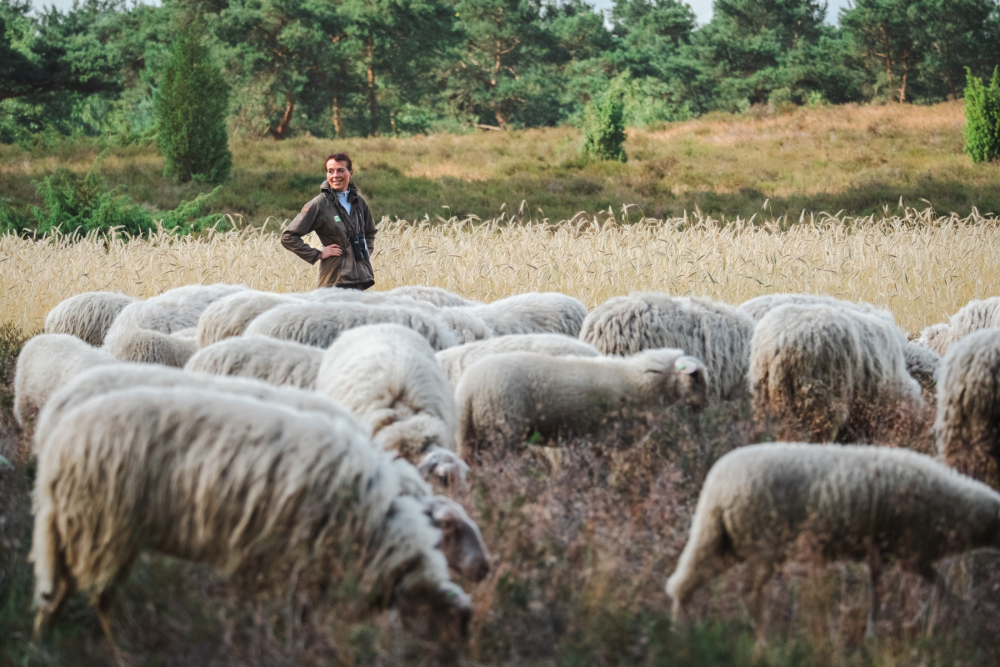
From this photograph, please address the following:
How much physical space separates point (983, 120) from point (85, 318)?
27.9m

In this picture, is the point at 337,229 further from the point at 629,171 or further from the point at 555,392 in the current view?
the point at 629,171

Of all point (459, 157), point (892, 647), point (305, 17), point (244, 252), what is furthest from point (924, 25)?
point (892, 647)

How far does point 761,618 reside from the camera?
3230 mm

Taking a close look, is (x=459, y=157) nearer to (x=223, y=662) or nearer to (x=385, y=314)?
(x=385, y=314)

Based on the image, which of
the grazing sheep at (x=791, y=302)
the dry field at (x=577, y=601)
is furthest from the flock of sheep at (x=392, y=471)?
the grazing sheep at (x=791, y=302)

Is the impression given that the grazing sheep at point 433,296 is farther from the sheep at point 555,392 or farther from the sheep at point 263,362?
the sheep at point 555,392

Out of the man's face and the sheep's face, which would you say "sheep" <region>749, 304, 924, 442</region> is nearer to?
the sheep's face

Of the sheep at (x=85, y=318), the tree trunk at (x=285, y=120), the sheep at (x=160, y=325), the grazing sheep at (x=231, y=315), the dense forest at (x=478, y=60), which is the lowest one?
the sheep at (x=85, y=318)

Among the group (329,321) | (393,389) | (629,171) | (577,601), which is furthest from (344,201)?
(629,171)

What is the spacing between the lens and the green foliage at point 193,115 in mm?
25422

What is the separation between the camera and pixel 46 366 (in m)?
5.76

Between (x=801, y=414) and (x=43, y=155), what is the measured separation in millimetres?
29942

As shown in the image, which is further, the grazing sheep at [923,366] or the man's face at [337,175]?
the man's face at [337,175]

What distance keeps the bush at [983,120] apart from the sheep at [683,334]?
25.8m
